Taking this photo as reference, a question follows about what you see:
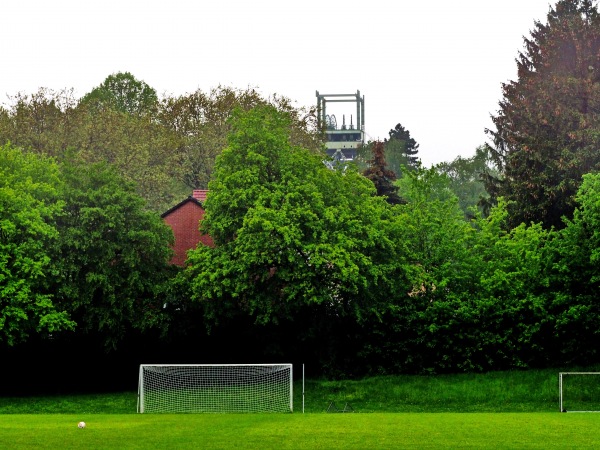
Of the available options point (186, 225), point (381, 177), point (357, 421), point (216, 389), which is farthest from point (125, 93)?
point (357, 421)

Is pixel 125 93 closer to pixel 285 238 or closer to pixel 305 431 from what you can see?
pixel 285 238

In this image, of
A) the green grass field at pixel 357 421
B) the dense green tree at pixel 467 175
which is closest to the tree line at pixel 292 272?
the green grass field at pixel 357 421

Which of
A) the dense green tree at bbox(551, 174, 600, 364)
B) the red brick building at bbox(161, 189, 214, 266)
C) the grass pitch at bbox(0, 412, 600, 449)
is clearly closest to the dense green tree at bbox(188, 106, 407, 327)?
the dense green tree at bbox(551, 174, 600, 364)

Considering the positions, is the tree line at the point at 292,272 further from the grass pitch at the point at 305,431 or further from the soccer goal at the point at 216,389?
the grass pitch at the point at 305,431

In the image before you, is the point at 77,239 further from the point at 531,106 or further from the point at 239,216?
→ the point at 531,106

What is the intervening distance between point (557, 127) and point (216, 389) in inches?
984

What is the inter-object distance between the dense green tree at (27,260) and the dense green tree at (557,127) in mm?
24488

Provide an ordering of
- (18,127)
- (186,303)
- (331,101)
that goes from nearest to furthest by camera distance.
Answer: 1. (186,303)
2. (18,127)
3. (331,101)

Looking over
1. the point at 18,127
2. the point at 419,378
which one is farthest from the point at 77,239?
the point at 18,127

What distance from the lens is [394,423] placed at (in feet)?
96.3

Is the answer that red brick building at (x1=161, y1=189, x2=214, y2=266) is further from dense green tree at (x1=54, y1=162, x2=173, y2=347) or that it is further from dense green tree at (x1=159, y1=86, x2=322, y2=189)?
dense green tree at (x1=159, y1=86, x2=322, y2=189)

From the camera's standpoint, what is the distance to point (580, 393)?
128 ft

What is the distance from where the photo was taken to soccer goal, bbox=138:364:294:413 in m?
37.0

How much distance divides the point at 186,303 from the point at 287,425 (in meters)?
14.5
